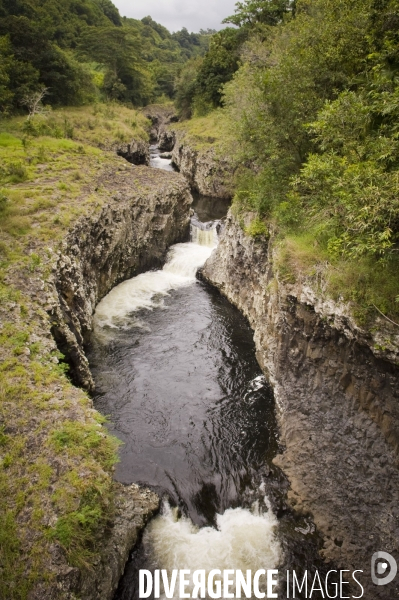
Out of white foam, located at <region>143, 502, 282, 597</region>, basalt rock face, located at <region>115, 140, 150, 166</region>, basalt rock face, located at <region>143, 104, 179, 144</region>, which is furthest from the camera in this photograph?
basalt rock face, located at <region>143, 104, 179, 144</region>

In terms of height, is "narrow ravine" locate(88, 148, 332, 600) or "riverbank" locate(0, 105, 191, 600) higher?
"riverbank" locate(0, 105, 191, 600)

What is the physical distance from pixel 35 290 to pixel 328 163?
38.3ft

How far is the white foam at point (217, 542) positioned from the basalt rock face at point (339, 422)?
1.42 meters

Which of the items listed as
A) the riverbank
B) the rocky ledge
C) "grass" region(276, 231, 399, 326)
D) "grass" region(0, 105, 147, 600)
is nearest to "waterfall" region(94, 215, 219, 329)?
the riverbank

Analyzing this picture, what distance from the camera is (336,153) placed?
41.0ft

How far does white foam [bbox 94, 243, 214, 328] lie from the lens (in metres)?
20.5

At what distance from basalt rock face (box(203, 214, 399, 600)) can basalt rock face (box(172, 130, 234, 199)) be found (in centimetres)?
2807

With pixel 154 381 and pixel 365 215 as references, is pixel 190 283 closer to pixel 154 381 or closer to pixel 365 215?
pixel 154 381

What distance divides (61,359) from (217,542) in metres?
8.25

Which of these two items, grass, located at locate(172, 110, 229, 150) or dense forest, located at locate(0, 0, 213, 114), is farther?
grass, located at locate(172, 110, 229, 150)

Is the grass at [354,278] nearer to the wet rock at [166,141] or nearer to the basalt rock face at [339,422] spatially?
the basalt rock face at [339,422]

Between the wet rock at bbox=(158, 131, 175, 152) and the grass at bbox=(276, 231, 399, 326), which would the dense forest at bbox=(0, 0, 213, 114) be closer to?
the wet rock at bbox=(158, 131, 175, 152)

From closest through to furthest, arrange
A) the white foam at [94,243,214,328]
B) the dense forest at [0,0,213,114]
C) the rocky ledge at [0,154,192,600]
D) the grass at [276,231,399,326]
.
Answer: the rocky ledge at [0,154,192,600] < the grass at [276,231,399,326] < the white foam at [94,243,214,328] < the dense forest at [0,0,213,114]

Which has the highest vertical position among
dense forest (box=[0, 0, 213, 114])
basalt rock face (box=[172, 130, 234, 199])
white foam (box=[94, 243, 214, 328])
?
dense forest (box=[0, 0, 213, 114])
